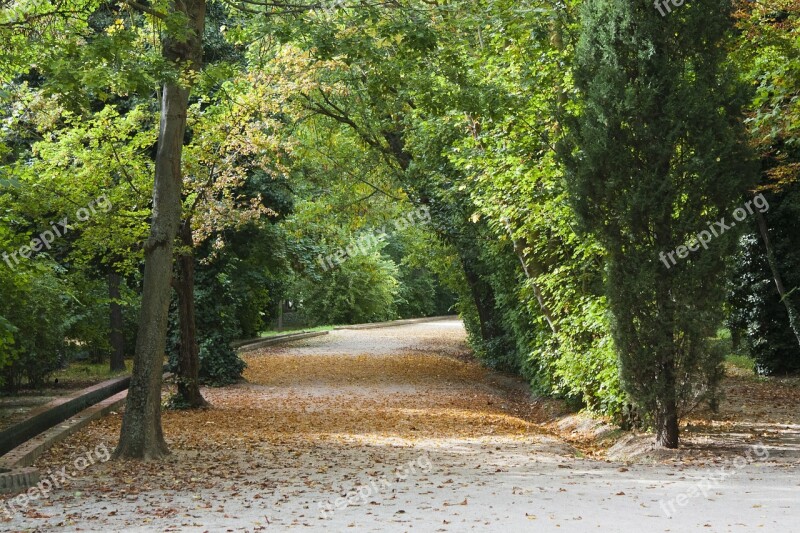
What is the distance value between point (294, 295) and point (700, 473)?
35.6 m

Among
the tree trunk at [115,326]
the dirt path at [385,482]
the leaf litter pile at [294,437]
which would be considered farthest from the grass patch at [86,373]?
the dirt path at [385,482]

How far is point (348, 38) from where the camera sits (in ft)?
32.8

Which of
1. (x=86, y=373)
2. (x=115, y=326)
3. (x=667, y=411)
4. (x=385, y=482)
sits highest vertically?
(x=115, y=326)

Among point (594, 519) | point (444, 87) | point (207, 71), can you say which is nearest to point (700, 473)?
point (594, 519)

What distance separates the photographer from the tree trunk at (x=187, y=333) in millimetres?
14148

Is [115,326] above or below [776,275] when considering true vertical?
above
